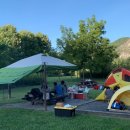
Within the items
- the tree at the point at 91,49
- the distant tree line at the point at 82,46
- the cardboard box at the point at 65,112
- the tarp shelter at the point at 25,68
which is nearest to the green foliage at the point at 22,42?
the distant tree line at the point at 82,46

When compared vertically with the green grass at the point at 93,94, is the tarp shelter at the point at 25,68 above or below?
above

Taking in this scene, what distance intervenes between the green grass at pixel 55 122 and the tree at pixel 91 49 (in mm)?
26665

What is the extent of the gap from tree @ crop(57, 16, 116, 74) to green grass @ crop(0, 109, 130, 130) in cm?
2666

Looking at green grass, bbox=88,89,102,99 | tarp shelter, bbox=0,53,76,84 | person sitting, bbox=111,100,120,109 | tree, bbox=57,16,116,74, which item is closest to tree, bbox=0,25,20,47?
tree, bbox=57,16,116,74

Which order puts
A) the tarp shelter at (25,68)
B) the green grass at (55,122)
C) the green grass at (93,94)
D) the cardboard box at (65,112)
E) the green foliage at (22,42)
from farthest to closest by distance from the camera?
the green foliage at (22,42) < the green grass at (93,94) < the tarp shelter at (25,68) < the cardboard box at (65,112) < the green grass at (55,122)

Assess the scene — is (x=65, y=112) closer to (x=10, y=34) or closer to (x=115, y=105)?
(x=115, y=105)

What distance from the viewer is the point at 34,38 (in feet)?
145

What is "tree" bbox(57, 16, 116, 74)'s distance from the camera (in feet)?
128

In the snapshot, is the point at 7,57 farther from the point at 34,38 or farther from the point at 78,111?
the point at 78,111

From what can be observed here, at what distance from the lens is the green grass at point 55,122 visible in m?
10.0

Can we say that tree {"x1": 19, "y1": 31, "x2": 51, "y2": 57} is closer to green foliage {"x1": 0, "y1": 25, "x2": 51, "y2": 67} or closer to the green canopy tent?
green foliage {"x1": 0, "y1": 25, "x2": 51, "y2": 67}

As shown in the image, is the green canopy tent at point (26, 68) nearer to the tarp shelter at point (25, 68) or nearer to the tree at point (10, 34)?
the tarp shelter at point (25, 68)

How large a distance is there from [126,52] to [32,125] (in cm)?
8968

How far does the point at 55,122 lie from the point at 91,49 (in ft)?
95.0
